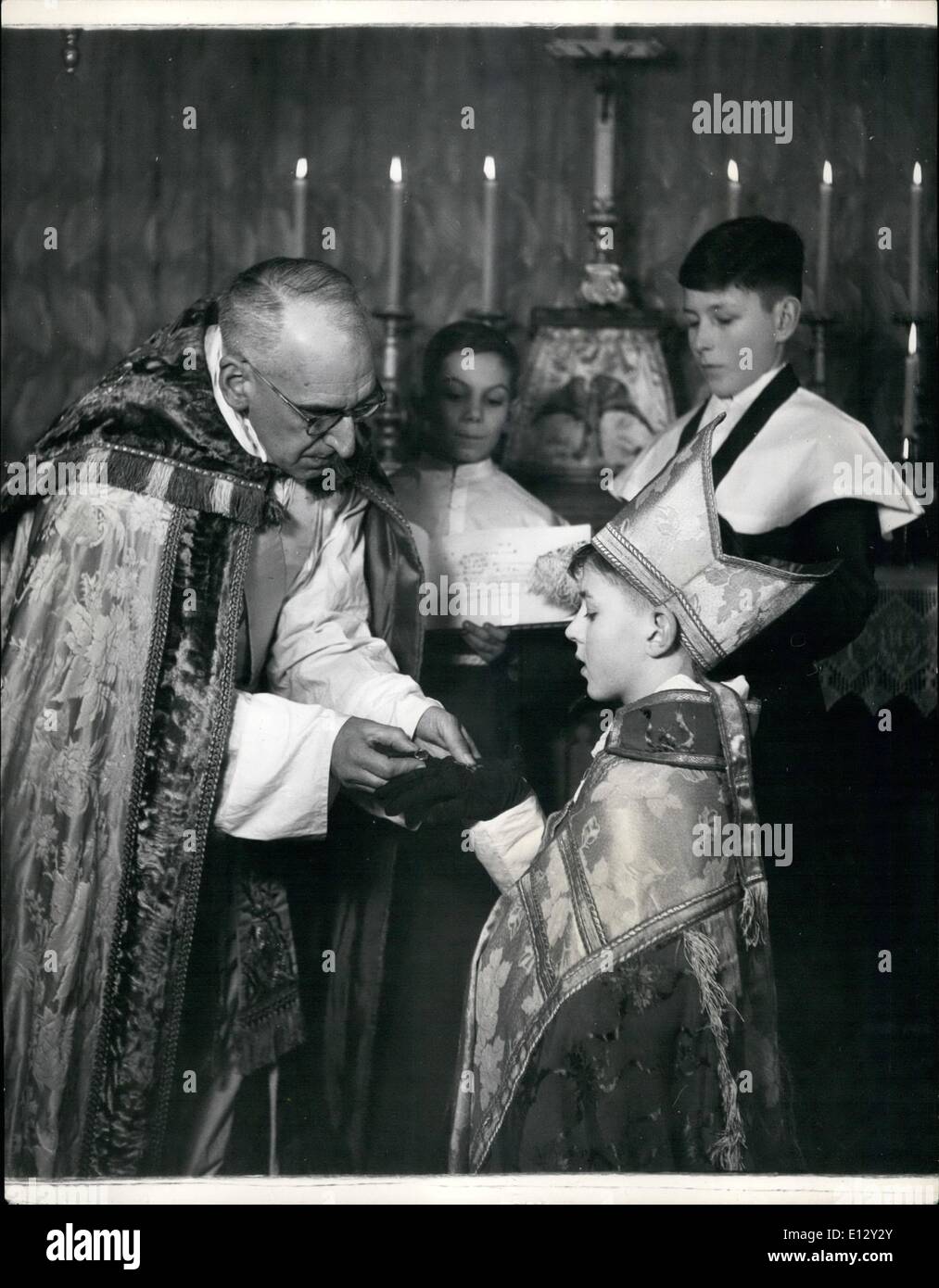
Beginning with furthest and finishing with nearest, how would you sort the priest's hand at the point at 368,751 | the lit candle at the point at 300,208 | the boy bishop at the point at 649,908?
the lit candle at the point at 300,208 → the priest's hand at the point at 368,751 → the boy bishop at the point at 649,908

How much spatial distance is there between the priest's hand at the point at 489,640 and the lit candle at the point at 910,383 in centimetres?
121

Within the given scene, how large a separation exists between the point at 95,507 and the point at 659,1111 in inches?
78.2

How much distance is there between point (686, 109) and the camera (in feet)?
13.7

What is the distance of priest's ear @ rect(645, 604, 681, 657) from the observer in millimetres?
3781

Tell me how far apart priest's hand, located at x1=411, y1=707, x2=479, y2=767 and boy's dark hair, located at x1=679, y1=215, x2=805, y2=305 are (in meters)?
1.31

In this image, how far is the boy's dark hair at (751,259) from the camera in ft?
13.5

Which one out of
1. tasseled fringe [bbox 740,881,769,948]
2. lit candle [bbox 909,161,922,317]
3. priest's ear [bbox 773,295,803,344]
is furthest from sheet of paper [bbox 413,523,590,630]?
lit candle [bbox 909,161,922,317]

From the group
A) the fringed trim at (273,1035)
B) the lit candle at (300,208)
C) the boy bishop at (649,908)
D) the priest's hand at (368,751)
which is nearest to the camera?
the boy bishop at (649,908)

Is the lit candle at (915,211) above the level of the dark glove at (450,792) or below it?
above

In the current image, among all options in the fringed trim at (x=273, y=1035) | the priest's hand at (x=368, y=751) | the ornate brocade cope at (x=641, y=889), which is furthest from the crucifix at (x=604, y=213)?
the fringed trim at (x=273, y=1035)

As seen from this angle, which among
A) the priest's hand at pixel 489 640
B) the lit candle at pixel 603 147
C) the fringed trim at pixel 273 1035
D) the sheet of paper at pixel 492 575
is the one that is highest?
the lit candle at pixel 603 147

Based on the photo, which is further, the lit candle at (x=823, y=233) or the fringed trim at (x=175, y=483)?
the lit candle at (x=823, y=233)

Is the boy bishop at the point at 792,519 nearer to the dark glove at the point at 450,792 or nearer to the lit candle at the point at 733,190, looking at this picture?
the lit candle at the point at 733,190

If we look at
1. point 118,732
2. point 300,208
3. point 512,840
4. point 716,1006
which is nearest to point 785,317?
point 300,208
